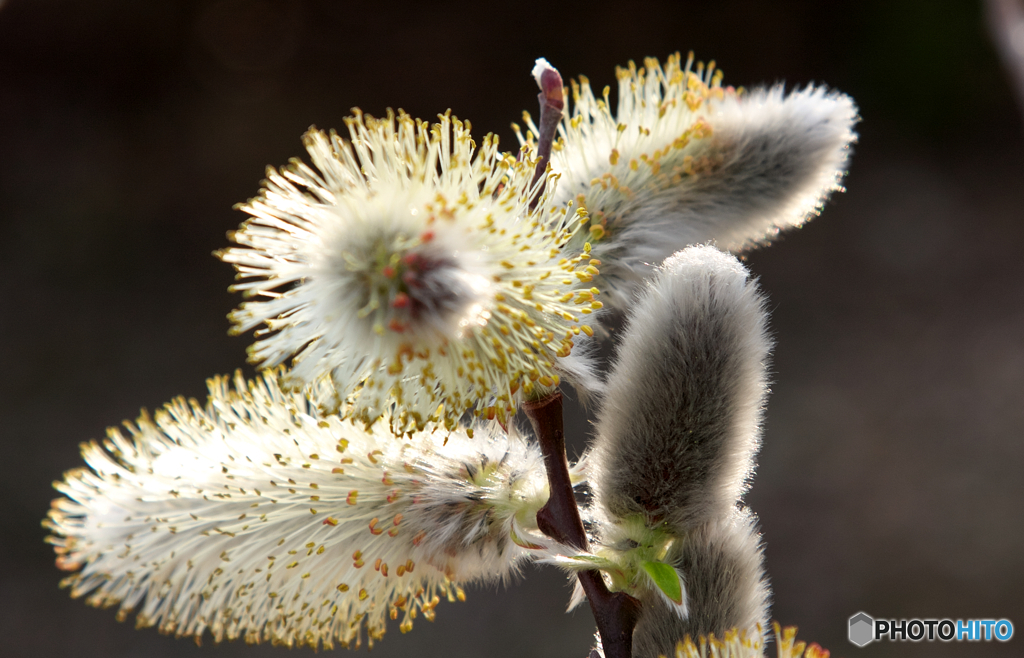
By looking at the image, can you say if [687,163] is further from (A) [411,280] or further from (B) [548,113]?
(A) [411,280]

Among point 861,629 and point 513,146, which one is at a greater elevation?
point 513,146

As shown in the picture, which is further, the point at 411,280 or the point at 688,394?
the point at 688,394

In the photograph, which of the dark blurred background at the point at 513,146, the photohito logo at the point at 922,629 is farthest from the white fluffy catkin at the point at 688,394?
the dark blurred background at the point at 513,146

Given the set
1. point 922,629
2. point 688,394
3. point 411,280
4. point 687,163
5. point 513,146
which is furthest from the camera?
point 513,146

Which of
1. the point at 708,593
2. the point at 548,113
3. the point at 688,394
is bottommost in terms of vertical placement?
the point at 708,593

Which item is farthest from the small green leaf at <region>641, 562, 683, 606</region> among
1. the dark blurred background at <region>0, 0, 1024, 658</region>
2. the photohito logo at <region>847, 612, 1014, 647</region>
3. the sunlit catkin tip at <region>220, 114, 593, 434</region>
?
the dark blurred background at <region>0, 0, 1024, 658</region>

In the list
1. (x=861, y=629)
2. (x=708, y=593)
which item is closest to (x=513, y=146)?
(x=861, y=629)

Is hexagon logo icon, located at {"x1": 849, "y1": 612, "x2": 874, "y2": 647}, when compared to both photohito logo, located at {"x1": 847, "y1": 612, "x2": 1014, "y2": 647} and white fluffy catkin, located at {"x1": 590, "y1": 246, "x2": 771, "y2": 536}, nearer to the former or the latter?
photohito logo, located at {"x1": 847, "y1": 612, "x2": 1014, "y2": 647}

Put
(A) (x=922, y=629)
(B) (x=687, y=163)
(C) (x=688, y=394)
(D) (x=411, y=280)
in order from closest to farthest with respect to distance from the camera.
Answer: (D) (x=411, y=280)
(C) (x=688, y=394)
(B) (x=687, y=163)
(A) (x=922, y=629)
